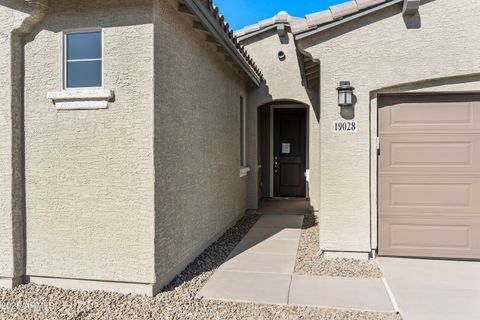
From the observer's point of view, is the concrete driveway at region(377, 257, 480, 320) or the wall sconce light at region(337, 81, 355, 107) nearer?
the concrete driveway at region(377, 257, 480, 320)

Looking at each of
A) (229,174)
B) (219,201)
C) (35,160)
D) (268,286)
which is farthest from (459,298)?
(35,160)

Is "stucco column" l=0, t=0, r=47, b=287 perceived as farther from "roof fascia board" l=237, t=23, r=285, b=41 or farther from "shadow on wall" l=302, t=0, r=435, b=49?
"roof fascia board" l=237, t=23, r=285, b=41

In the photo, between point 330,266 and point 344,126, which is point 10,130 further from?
point 330,266

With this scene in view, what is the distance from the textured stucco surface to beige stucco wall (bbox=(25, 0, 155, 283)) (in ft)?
0.44

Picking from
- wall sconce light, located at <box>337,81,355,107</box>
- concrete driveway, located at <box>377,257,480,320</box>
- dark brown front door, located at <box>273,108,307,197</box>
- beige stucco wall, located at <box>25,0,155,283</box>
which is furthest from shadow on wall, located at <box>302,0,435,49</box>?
dark brown front door, located at <box>273,108,307,197</box>

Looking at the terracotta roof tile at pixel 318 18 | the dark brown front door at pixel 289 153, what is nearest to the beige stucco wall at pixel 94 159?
the terracotta roof tile at pixel 318 18

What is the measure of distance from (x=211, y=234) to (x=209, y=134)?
6.44 ft

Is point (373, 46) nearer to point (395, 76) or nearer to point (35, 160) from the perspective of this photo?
point (395, 76)

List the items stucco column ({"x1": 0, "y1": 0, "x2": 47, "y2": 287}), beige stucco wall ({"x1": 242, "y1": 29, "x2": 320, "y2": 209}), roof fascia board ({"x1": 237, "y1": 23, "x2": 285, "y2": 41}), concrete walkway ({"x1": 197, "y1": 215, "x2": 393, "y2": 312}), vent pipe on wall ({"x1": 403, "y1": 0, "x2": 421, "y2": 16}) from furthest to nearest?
roof fascia board ({"x1": 237, "y1": 23, "x2": 285, "y2": 41})
beige stucco wall ({"x1": 242, "y1": 29, "x2": 320, "y2": 209})
vent pipe on wall ({"x1": 403, "y1": 0, "x2": 421, "y2": 16})
stucco column ({"x1": 0, "y1": 0, "x2": 47, "y2": 287})
concrete walkway ({"x1": 197, "y1": 215, "x2": 393, "y2": 312})

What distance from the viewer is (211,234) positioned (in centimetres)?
720

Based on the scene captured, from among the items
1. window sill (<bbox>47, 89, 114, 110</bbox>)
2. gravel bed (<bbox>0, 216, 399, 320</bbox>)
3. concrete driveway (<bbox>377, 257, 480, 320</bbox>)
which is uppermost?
window sill (<bbox>47, 89, 114, 110</bbox>)

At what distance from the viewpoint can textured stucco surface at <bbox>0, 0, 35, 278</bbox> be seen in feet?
15.8

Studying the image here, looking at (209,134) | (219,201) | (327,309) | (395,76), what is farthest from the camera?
(219,201)

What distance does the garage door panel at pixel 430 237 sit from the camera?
19.6 ft
